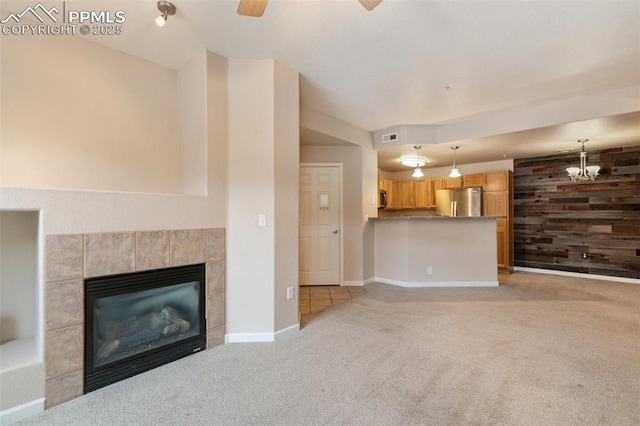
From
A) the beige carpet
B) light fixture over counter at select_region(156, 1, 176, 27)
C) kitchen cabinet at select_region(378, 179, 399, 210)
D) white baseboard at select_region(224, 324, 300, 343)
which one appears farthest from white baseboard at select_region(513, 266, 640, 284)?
light fixture over counter at select_region(156, 1, 176, 27)

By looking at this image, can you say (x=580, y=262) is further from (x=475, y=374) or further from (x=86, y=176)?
(x=86, y=176)

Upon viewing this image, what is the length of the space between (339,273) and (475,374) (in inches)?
117

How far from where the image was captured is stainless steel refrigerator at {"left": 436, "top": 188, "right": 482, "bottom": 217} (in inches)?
247

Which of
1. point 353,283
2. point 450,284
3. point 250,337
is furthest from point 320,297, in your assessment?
point 450,284

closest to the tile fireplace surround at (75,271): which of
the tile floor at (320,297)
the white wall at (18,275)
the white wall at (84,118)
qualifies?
the white wall at (18,275)

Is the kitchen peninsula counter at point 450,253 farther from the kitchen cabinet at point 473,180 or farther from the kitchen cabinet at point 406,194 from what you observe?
the kitchen cabinet at point 406,194

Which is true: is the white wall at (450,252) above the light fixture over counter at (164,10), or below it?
below

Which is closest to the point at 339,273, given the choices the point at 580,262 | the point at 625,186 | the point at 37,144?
the point at 37,144

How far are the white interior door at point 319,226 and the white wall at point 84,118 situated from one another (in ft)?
7.92

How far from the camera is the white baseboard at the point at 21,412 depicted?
1.66m

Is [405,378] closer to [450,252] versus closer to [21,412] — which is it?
[21,412]

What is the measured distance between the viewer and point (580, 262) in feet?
18.2

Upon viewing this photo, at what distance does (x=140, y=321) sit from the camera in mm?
2271

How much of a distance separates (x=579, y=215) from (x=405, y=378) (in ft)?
19.0
